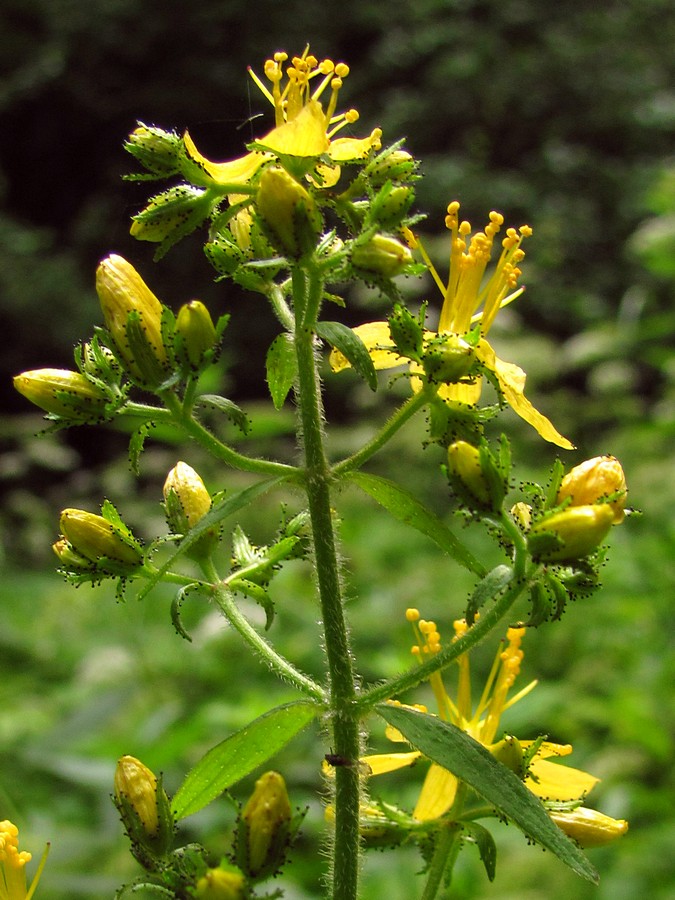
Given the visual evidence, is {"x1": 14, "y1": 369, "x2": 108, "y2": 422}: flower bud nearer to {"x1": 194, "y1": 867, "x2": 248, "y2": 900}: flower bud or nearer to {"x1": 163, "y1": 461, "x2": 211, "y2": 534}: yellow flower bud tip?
{"x1": 163, "y1": 461, "x2": 211, "y2": 534}: yellow flower bud tip

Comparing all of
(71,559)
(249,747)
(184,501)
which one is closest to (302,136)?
(184,501)

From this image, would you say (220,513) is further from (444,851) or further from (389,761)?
(444,851)

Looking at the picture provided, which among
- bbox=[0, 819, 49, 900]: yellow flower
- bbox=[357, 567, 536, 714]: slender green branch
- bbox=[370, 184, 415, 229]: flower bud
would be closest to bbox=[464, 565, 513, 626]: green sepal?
bbox=[357, 567, 536, 714]: slender green branch

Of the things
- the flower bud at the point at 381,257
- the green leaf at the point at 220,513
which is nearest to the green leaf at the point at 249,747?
the green leaf at the point at 220,513

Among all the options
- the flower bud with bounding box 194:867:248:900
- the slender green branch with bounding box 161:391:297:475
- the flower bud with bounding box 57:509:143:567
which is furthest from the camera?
the flower bud with bounding box 57:509:143:567

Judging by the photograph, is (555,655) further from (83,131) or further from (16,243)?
(83,131)

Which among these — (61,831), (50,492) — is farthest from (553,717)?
(50,492)
